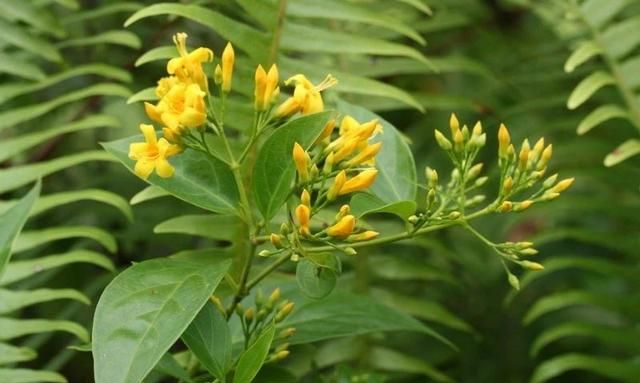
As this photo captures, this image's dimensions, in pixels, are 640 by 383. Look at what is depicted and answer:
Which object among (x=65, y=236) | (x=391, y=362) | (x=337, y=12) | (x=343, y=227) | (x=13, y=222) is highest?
(x=337, y=12)

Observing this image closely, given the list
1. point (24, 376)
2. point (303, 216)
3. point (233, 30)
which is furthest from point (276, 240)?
point (233, 30)

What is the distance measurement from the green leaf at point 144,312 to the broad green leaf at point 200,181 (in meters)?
0.06

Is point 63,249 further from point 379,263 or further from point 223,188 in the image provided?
point 223,188

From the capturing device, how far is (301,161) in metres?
0.87

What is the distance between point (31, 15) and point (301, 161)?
0.76 metres

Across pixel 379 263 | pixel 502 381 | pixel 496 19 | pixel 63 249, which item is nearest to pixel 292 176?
pixel 379 263

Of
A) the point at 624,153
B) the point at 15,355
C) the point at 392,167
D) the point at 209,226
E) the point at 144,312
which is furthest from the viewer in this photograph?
the point at 624,153

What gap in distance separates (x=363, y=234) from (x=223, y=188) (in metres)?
0.14

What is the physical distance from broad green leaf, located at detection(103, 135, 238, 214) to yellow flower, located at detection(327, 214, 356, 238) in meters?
0.11

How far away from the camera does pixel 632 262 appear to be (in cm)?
172

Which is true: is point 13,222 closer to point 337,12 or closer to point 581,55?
point 337,12

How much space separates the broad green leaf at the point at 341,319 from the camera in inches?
40.4

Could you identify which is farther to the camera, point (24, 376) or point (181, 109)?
point (24, 376)

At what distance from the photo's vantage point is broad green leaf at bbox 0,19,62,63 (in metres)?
1.43
